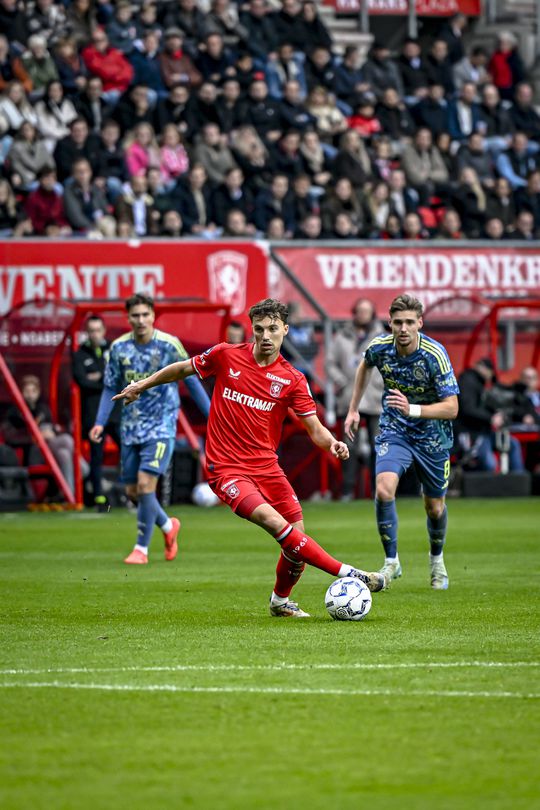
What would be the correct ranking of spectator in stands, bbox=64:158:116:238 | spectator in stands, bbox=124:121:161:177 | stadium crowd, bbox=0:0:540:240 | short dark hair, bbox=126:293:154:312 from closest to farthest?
short dark hair, bbox=126:293:154:312 → spectator in stands, bbox=64:158:116:238 → stadium crowd, bbox=0:0:540:240 → spectator in stands, bbox=124:121:161:177

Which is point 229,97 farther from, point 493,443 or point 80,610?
point 80,610

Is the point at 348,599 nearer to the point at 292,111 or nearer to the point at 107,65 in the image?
Result: the point at 107,65

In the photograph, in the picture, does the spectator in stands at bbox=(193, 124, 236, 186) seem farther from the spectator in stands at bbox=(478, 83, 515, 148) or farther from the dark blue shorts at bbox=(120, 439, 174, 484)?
the dark blue shorts at bbox=(120, 439, 174, 484)

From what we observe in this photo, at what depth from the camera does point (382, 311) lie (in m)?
23.4

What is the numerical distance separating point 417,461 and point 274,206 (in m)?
13.2

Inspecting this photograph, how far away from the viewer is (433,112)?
28734 mm

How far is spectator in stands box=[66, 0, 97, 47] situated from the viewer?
84.3 ft

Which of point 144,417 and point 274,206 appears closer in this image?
point 144,417

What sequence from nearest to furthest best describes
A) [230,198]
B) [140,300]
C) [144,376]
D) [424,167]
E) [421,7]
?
[140,300] → [144,376] → [230,198] → [424,167] → [421,7]

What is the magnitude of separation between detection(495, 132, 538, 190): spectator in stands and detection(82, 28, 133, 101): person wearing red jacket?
733 cm

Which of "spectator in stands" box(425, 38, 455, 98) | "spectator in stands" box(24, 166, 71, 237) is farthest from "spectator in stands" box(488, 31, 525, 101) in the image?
"spectator in stands" box(24, 166, 71, 237)

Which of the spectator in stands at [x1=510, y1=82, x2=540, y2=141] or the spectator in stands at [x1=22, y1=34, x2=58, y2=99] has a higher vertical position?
the spectator in stands at [x1=22, y1=34, x2=58, y2=99]

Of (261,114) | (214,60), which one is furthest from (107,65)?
(261,114)

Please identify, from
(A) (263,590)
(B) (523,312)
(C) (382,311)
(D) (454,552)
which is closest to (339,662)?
(A) (263,590)
